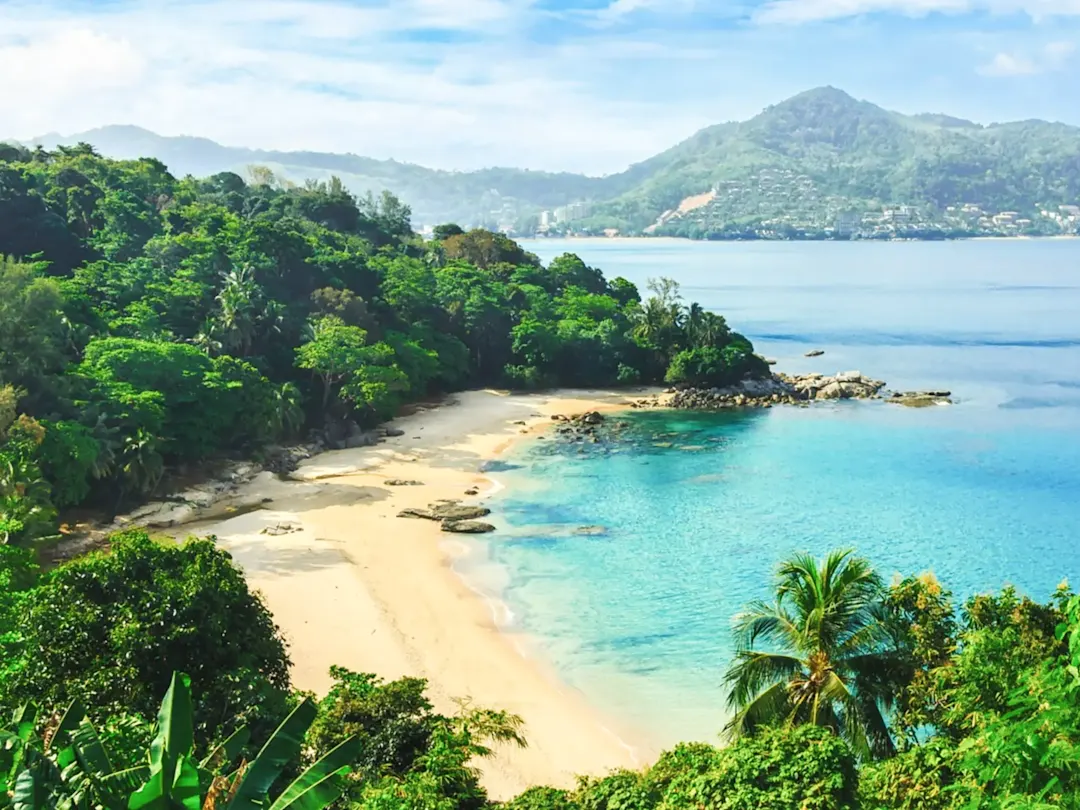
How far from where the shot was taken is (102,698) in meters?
Answer: 12.9

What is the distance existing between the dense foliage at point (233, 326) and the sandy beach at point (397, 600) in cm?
372

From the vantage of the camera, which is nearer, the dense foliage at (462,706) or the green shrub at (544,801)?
the dense foliage at (462,706)

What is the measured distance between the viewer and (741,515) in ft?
112

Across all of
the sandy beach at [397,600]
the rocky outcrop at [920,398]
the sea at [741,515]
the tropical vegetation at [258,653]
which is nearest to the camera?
the tropical vegetation at [258,653]

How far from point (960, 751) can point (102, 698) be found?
10904mm

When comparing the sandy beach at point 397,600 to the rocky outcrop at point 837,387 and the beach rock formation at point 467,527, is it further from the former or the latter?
the rocky outcrop at point 837,387

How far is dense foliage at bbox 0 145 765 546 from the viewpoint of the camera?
29.7m

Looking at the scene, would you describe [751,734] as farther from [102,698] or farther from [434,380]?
[434,380]

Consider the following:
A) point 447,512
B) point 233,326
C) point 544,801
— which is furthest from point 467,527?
point 544,801

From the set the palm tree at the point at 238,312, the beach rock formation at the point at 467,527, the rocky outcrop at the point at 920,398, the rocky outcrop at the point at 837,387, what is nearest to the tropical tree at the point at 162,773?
the beach rock formation at the point at 467,527

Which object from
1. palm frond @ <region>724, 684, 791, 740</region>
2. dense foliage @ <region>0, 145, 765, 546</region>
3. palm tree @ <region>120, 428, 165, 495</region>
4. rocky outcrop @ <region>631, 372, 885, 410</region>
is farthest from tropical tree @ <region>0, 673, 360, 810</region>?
rocky outcrop @ <region>631, 372, 885, 410</region>

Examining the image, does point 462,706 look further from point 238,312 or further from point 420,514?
point 238,312

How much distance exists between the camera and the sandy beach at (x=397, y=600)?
1814cm

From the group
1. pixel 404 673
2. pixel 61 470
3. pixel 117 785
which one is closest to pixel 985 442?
pixel 404 673
